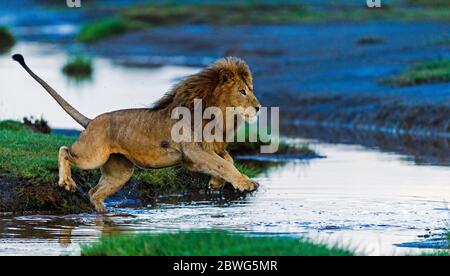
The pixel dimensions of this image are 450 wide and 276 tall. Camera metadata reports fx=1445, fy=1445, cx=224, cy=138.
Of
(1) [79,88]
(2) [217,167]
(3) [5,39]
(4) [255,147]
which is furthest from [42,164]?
(3) [5,39]

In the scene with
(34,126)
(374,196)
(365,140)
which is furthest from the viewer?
(365,140)

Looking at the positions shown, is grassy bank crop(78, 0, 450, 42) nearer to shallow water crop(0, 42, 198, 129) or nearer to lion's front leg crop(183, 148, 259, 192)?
shallow water crop(0, 42, 198, 129)

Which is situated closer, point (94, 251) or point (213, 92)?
point (94, 251)

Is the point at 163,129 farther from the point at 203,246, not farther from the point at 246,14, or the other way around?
the point at 246,14

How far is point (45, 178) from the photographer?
45.2 feet

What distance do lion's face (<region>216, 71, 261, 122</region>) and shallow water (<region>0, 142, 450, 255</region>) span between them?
3.24 feet

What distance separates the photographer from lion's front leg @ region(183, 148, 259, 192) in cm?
1184

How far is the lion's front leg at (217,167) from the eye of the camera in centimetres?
1184

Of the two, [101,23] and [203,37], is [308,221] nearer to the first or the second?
[203,37]

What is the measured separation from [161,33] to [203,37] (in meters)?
3.66

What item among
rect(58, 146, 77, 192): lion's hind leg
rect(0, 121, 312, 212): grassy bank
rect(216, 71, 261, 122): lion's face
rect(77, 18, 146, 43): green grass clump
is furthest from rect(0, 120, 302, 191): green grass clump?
rect(77, 18, 146, 43): green grass clump

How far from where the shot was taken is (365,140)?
70.6ft

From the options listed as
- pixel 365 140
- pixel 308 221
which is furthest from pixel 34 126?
pixel 308 221
